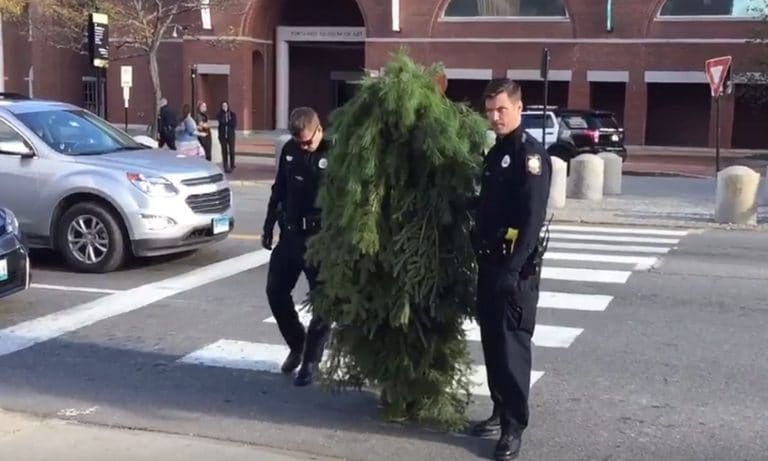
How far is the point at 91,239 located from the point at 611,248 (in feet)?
21.5

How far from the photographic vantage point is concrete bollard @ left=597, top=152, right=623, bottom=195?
21672 millimetres

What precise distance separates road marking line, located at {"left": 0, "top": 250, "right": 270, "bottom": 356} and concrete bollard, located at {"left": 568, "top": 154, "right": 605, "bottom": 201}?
32.1 ft

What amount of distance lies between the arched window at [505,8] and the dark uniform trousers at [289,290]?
3686cm

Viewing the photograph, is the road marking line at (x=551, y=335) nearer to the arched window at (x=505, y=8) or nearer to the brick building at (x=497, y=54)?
the brick building at (x=497, y=54)

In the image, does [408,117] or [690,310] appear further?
[690,310]

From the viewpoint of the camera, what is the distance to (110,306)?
929 centimetres

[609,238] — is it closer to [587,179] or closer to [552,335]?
[587,179]

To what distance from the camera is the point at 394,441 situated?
5.74 meters

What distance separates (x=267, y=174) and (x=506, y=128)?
21.3m

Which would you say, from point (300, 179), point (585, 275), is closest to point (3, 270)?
point (300, 179)

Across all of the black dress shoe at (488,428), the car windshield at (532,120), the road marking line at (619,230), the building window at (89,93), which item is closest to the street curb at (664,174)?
the car windshield at (532,120)

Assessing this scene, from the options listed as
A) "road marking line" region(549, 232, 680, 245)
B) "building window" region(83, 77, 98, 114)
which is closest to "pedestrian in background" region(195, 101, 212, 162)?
"road marking line" region(549, 232, 680, 245)

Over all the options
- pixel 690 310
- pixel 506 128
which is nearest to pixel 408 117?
pixel 506 128

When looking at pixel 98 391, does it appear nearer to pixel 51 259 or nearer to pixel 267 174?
pixel 51 259
